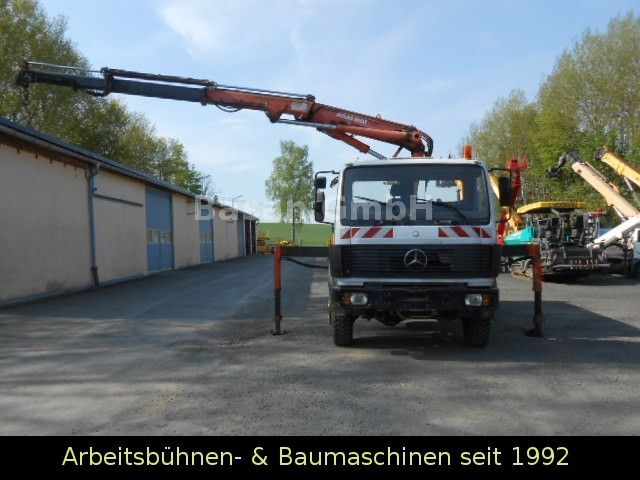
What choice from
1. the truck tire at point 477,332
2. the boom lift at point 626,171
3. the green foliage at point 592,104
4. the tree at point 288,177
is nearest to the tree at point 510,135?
the green foliage at point 592,104

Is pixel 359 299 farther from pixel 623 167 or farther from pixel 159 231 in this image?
pixel 159 231

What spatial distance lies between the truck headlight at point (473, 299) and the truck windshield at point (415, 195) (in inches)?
37.0

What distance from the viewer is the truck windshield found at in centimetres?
695

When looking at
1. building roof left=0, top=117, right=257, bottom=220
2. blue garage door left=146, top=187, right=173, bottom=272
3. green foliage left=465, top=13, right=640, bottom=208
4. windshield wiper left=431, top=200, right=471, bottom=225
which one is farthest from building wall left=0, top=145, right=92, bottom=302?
green foliage left=465, top=13, right=640, bottom=208

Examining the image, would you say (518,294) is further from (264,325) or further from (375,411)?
(375,411)

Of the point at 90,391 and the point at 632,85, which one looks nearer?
the point at 90,391

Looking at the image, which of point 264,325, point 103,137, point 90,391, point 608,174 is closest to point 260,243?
point 103,137

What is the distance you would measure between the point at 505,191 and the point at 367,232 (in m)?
2.38

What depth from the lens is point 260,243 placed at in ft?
194

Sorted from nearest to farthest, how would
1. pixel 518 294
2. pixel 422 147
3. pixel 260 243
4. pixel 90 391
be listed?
1. pixel 90 391
2. pixel 422 147
3. pixel 518 294
4. pixel 260 243

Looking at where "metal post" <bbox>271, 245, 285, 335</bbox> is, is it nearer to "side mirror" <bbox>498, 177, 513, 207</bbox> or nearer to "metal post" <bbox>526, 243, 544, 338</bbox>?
"side mirror" <bbox>498, 177, 513, 207</bbox>

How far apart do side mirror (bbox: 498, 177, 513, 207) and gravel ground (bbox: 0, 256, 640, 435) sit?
2157 mm

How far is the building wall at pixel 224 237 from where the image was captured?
39.0 m
